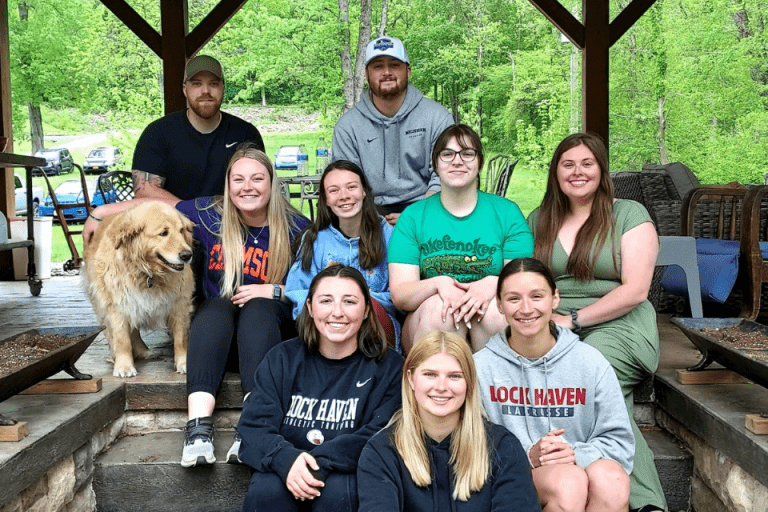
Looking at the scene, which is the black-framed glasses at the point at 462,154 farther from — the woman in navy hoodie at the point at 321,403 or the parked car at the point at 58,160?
the parked car at the point at 58,160

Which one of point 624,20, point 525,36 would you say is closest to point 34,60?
point 525,36

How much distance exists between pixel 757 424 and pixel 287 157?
1156 cm

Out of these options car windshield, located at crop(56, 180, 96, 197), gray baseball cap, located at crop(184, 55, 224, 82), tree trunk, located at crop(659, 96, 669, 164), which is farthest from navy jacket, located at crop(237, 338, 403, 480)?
tree trunk, located at crop(659, 96, 669, 164)

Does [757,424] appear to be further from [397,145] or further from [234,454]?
[397,145]

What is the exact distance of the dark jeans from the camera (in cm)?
223

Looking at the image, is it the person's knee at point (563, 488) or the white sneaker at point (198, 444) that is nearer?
the person's knee at point (563, 488)

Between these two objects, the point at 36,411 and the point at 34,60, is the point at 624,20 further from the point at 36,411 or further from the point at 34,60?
the point at 34,60

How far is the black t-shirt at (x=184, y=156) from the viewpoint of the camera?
3812 mm

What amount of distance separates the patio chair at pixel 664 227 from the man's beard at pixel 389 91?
154 cm

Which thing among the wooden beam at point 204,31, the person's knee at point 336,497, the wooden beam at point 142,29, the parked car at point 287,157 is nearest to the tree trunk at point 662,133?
the parked car at point 287,157

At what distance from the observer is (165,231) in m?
3.12

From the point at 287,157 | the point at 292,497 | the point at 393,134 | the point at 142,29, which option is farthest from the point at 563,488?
the point at 287,157

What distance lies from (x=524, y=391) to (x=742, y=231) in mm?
2311

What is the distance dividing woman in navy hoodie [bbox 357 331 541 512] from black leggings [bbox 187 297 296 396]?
2.64ft
